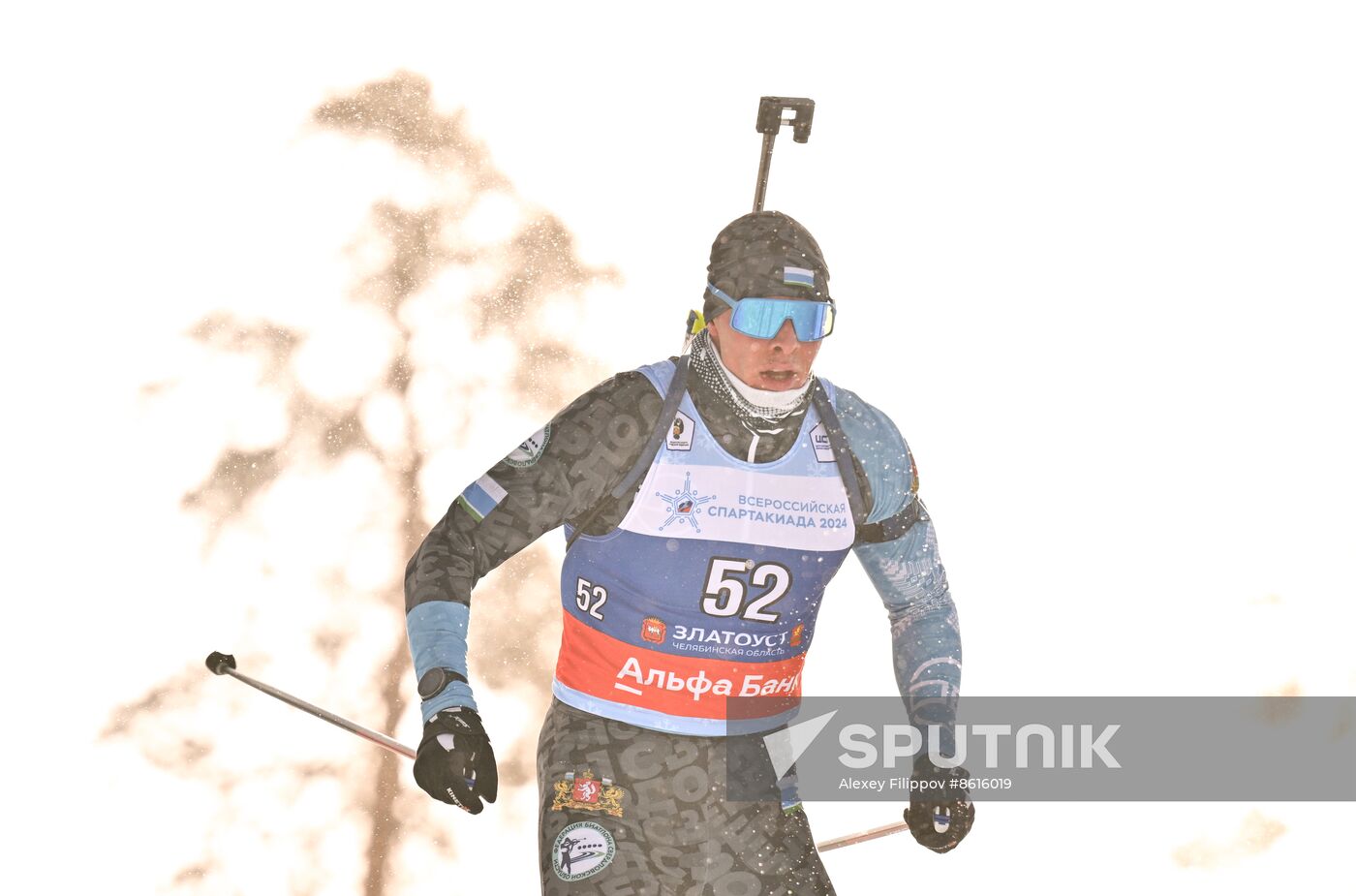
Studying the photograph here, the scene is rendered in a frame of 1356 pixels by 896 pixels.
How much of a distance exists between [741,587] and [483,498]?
77 cm

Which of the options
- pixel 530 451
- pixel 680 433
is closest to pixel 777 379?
pixel 680 433

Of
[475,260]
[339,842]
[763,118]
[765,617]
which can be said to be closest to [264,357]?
[475,260]

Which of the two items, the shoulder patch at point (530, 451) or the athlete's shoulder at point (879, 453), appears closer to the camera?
the shoulder patch at point (530, 451)

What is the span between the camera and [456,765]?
3924 mm

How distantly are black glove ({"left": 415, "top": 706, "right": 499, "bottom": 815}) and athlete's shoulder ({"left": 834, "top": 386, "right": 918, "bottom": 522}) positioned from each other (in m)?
1.42

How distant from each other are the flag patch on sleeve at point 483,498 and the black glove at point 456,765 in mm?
612

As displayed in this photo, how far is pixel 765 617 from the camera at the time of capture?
4.53 metres

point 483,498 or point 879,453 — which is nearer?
point 483,498

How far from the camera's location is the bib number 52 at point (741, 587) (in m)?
4.48

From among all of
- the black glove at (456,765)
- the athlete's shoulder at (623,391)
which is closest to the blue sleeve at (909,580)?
the athlete's shoulder at (623,391)

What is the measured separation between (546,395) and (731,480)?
5075 mm

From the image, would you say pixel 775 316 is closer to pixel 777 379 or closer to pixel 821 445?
pixel 777 379

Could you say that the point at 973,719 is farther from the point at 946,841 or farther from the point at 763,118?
the point at 763,118

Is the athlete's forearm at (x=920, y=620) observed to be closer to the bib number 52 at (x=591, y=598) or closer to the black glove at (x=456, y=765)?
the bib number 52 at (x=591, y=598)
